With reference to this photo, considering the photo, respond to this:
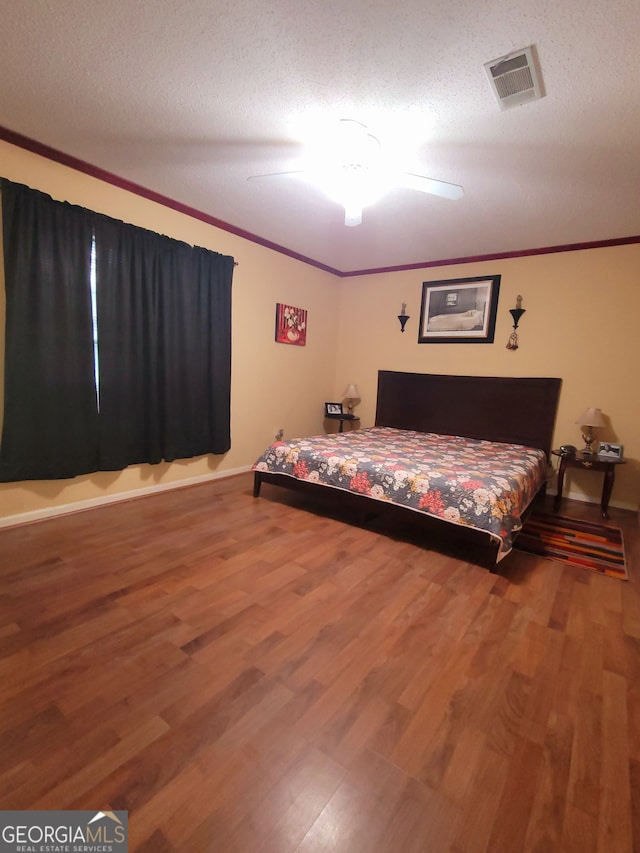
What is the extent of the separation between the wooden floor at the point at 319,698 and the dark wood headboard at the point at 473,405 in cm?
200

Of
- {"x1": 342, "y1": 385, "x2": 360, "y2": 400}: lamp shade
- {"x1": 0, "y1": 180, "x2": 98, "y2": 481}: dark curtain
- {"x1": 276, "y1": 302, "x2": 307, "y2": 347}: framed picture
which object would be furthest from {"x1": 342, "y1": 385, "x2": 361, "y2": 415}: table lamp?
{"x1": 0, "y1": 180, "x2": 98, "y2": 481}: dark curtain

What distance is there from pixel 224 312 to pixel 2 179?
5.93ft

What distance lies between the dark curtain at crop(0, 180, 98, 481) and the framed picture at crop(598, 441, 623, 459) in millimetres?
4559

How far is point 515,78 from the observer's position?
171 cm

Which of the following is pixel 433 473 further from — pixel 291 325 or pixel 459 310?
pixel 291 325

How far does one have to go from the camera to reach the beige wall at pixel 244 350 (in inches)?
104

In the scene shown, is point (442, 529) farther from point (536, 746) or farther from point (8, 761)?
point (8, 761)

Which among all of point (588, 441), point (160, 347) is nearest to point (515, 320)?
point (588, 441)

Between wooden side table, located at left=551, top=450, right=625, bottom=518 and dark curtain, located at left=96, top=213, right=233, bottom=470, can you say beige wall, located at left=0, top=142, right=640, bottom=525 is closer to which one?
dark curtain, located at left=96, top=213, right=233, bottom=470

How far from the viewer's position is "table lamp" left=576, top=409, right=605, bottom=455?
349cm

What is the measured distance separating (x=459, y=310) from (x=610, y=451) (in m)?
2.17

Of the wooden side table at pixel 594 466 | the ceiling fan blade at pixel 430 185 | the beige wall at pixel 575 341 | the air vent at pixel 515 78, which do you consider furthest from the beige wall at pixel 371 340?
the air vent at pixel 515 78

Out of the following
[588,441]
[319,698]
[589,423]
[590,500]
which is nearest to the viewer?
[319,698]

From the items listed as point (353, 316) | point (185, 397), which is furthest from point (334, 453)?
point (353, 316)
